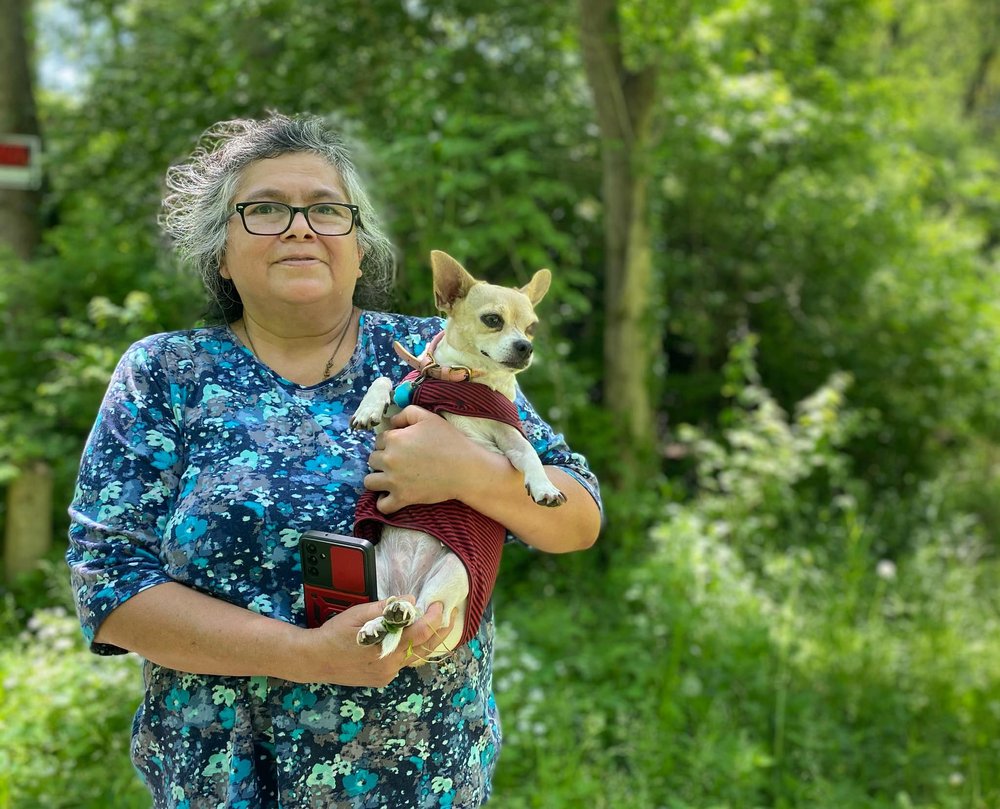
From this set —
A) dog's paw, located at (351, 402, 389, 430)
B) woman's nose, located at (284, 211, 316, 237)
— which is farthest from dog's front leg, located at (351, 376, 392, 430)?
woman's nose, located at (284, 211, 316, 237)

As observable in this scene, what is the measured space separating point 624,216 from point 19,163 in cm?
385

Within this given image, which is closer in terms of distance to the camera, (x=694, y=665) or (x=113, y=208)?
(x=694, y=665)

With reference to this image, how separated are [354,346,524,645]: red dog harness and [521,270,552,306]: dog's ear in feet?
0.87

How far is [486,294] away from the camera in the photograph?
1820mm

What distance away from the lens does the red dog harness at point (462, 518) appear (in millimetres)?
1648

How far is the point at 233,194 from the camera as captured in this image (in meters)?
1.82

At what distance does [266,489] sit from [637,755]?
2533 mm

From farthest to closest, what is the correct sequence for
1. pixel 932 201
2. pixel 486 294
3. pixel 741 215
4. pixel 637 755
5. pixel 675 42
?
pixel 932 201 < pixel 741 215 < pixel 675 42 < pixel 637 755 < pixel 486 294

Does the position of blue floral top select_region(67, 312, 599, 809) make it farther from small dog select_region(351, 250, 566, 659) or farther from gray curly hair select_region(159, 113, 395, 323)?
gray curly hair select_region(159, 113, 395, 323)

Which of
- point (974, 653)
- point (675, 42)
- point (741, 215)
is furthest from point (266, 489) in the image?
point (741, 215)

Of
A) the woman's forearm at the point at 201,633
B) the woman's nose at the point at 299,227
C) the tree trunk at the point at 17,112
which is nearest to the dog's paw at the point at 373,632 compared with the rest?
the woman's forearm at the point at 201,633

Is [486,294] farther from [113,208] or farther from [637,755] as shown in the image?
[113,208]

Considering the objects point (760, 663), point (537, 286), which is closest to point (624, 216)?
point (760, 663)

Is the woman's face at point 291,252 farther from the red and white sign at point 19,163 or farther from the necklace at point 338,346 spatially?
the red and white sign at point 19,163
